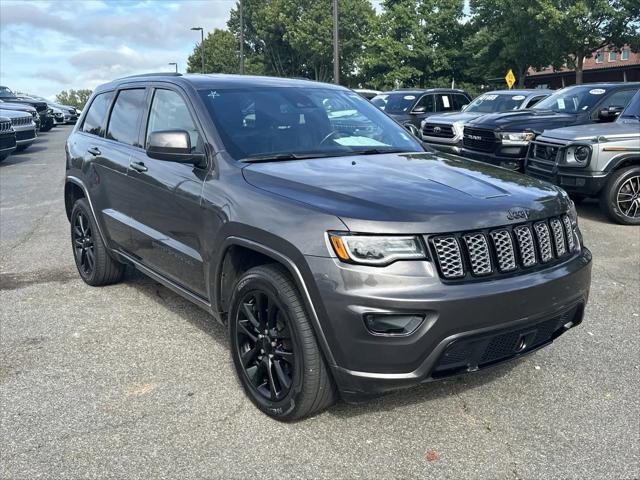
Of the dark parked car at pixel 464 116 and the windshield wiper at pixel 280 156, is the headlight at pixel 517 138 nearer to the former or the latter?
the dark parked car at pixel 464 116

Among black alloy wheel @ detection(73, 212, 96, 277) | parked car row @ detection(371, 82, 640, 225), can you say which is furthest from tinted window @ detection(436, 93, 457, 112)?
black alloy wheel @ detection(73, 212, 96, 277)

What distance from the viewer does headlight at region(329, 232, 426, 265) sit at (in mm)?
2805

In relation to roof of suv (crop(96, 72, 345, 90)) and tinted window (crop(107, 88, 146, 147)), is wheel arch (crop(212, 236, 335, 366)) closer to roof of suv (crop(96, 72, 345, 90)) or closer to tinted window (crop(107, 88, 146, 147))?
roof of suv (crop(96, 72, 345, 90))

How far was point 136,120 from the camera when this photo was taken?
4.74 m

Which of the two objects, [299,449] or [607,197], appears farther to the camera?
[607,197]

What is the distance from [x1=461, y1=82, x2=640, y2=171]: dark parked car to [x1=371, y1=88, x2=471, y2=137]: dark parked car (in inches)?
166

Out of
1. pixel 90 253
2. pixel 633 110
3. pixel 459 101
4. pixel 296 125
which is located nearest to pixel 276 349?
pixel 296 125

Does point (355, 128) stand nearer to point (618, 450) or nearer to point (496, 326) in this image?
point (496, 326)

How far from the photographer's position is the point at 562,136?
8.55m

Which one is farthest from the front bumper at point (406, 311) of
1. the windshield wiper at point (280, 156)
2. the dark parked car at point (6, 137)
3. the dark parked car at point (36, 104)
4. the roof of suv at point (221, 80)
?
the dark parked car at point (36, 104)

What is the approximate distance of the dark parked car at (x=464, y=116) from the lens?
12.4 m

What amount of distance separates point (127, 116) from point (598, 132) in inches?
239

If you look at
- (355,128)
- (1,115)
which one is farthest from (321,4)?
(355,128)

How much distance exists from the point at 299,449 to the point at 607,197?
6485 millimetres
